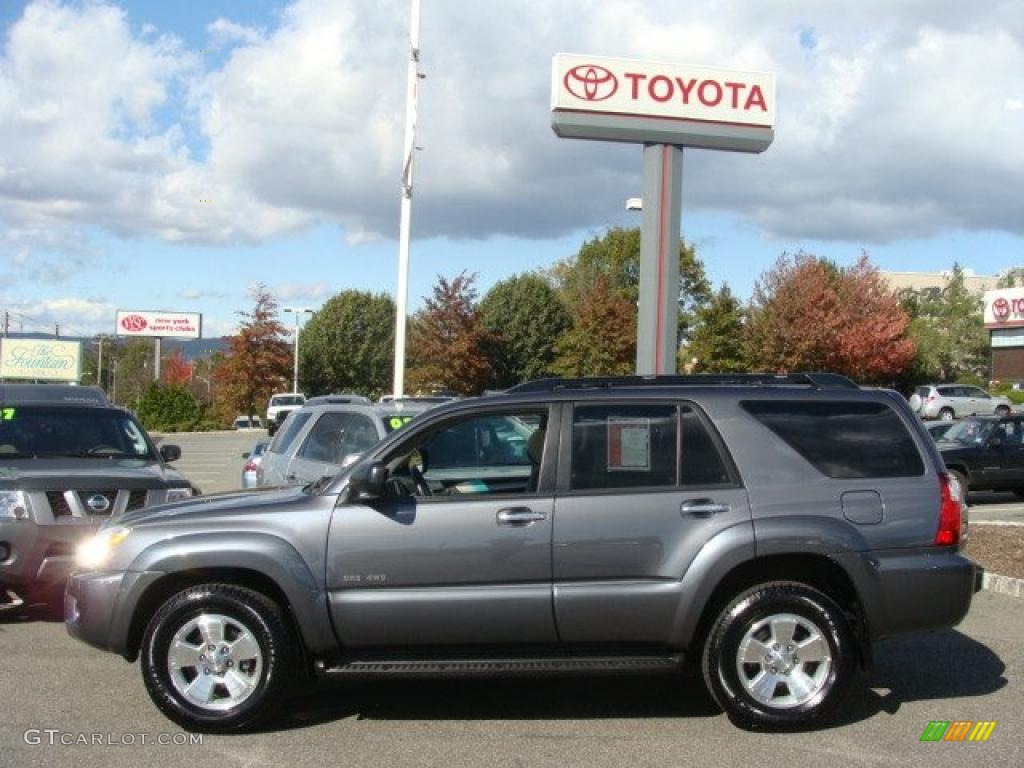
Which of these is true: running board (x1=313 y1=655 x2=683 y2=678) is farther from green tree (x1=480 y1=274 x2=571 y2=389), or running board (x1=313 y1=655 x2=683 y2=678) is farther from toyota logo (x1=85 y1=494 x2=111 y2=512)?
green tree (x1=480 y1=274 x2=571 y2=389)

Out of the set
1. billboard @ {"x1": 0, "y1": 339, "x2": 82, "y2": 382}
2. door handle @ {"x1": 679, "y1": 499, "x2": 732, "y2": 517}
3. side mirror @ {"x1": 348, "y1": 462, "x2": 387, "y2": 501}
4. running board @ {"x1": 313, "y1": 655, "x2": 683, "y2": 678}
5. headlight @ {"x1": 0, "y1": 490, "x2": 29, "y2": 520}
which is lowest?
running board @ {"x1": 313, "y1": 655, "x2": 683, "y2": 678}

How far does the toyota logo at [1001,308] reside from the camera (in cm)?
5528

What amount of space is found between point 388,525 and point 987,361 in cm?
6138

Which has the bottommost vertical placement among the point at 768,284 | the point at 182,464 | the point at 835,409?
the point at 182,464

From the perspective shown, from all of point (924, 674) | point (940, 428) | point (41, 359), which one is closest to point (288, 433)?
point (924, 674)

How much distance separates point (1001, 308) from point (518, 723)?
55.2 m

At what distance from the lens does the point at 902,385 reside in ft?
180

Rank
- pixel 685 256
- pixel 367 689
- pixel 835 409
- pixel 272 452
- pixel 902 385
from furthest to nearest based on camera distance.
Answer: pixel 685 256 → pixel 902 385 → pixel 272 452 → pixel 367 689 → pixel 835 409

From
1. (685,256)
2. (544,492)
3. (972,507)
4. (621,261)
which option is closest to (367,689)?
(544,492)

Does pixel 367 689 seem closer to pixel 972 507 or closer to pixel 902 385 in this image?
pixel 972 507

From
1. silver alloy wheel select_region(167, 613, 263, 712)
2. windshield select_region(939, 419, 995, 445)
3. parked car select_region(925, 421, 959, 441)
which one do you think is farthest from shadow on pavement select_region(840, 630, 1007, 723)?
parked car select_region(925, 421, 959, 441)

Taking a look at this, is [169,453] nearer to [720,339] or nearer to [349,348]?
[720,339]

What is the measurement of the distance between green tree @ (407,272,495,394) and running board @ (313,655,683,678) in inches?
1760

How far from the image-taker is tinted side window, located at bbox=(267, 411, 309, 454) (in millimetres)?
11398
